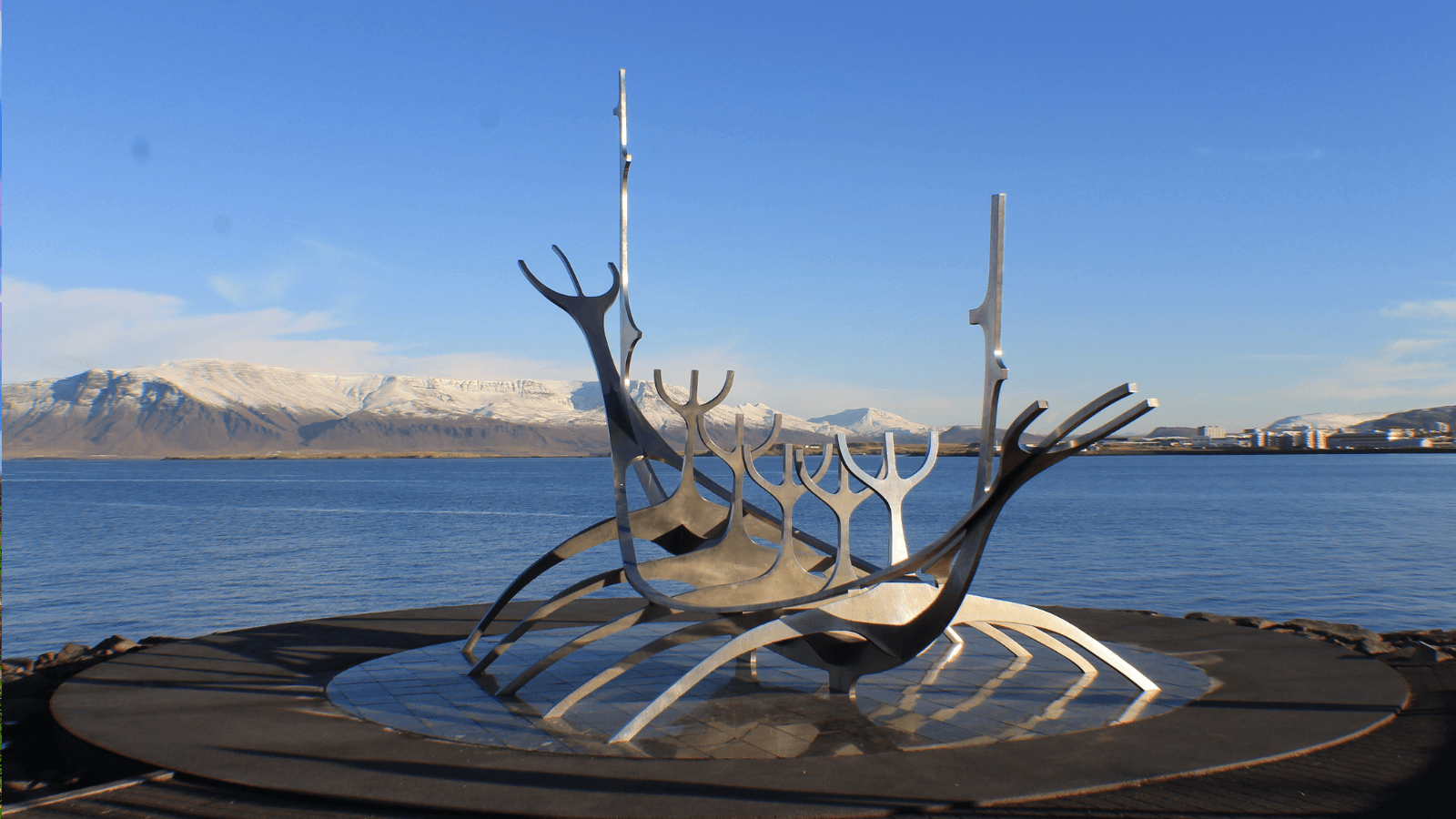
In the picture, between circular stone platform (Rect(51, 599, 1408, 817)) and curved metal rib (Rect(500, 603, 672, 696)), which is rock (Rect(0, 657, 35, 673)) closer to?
circular stone platform (Rect(51, 599, 1408, 817))

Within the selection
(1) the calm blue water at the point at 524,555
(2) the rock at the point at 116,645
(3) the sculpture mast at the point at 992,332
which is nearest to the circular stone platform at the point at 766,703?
(3) the sculpture mast at the point at 992,332

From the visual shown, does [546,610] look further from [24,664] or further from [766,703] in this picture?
[24,664]

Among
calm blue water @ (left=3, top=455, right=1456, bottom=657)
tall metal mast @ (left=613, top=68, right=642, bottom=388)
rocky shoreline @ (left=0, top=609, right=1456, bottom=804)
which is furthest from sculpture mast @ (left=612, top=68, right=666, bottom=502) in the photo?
calm blue water @ (left=3, top=455, right=1456, bottom=657)

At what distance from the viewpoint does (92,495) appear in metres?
108

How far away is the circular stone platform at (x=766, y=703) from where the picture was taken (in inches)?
378

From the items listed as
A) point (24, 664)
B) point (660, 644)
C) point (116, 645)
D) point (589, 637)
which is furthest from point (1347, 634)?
point (24, 664)

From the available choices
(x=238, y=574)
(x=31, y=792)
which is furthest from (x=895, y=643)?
(x=238, y=574)

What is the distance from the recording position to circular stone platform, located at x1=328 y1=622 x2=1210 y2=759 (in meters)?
9.61

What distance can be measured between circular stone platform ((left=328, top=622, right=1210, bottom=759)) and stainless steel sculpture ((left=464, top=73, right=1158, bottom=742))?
0.32 meters

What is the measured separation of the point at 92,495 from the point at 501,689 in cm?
11474

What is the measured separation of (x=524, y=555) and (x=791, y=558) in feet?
118

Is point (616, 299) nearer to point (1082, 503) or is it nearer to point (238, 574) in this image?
point (238, 574)

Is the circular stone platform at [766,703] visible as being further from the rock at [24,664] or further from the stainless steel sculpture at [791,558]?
the rock at [24,664]

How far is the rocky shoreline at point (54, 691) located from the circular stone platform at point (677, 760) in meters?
0.23
